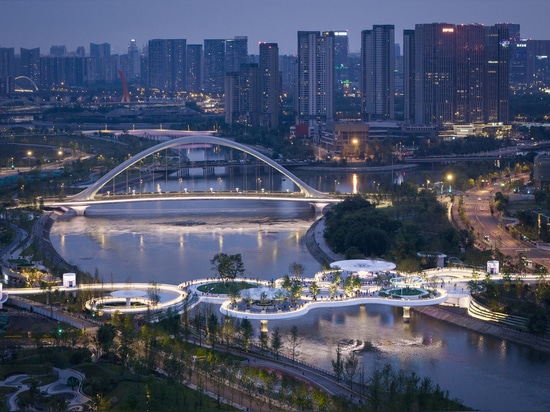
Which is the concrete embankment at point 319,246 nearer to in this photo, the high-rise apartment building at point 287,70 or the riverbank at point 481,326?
the riverbank at point 481,326

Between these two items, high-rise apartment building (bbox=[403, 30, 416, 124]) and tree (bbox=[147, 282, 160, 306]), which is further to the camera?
high-rise apartment building (bbox=[403, 30, 416, 124])

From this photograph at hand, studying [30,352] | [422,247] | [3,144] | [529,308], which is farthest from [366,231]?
[3,144]

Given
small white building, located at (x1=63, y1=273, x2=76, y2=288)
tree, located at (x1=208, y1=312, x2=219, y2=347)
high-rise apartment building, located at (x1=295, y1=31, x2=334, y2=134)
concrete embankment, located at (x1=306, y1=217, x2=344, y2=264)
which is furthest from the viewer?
high-rise apartment building, located at (x1=295, y1=31, x2=334, y2=134)

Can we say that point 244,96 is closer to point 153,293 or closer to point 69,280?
point 69,280

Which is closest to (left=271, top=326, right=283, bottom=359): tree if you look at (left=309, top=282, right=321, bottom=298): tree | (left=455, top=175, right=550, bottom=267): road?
(left=309, top=282, right=321, bottom=298): tree

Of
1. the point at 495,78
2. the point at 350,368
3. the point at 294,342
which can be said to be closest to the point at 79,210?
the point at 294,342

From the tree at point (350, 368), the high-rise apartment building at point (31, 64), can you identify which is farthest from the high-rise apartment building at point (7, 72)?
the tree at point (350, 368)

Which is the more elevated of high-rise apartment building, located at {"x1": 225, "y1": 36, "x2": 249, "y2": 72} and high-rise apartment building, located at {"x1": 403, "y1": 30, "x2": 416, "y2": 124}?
high-rise apartment building, located at {"x1": 225, "y1": 36, "x2": 249, "y2": 72}

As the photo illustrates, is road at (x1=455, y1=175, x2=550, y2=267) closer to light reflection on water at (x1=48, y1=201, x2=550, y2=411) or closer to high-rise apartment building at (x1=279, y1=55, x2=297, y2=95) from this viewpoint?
light reflection on water at (x1=48, y1=201, x2=550, y2=411)
